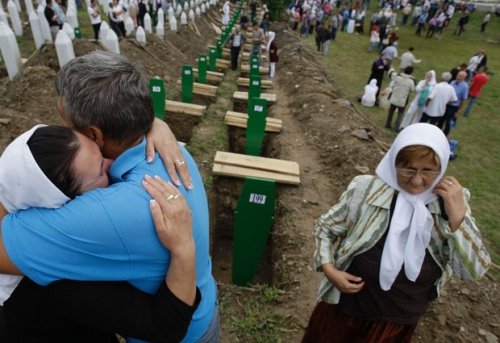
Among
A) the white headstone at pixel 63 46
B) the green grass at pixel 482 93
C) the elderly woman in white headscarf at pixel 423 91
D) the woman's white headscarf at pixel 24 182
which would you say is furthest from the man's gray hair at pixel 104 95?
the elderly woman in white headscarf at pixel 423 91

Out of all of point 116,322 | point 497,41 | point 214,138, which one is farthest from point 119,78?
point 497,41

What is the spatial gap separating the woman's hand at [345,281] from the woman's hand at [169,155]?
3.49 ft

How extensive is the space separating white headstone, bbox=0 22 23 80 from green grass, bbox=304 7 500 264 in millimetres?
8534

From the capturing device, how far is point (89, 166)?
1069 millimetres

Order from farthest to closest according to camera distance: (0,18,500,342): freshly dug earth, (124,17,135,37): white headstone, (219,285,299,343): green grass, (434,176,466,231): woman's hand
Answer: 1. (124,17,135,37): white headstone
2. (0,18,500,342): freshly dug earth
3. (219,285,299,343): green grass
4. (434,176,466,231): woman's hand

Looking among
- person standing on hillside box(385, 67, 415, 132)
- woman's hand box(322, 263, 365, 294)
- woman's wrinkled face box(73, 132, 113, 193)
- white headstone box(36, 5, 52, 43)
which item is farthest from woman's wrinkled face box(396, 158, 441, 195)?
white headstone box(36, 5, 52, 43)

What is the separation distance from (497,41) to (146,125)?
1207 inches

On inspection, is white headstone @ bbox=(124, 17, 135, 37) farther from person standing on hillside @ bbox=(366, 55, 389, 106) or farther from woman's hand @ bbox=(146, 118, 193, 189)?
A: woman's hand @ bbox=(146, 118, 193, 189)

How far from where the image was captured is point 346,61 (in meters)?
16.5

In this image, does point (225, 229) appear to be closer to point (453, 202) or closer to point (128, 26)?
point (453, 202)

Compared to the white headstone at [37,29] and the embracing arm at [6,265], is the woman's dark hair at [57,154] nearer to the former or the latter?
the embracing arm at [6,265]

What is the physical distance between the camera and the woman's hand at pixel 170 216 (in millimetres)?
1039

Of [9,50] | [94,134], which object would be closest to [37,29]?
[9,50]

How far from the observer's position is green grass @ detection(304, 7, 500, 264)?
20.8ft
